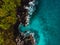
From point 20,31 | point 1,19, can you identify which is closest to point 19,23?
point 20,31

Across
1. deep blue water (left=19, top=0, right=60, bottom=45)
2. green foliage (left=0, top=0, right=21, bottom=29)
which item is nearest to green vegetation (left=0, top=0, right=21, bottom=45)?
green foliage (left=0, top=0, right=21, bottom=29)

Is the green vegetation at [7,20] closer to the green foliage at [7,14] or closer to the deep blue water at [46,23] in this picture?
the green foliage at [7,14]

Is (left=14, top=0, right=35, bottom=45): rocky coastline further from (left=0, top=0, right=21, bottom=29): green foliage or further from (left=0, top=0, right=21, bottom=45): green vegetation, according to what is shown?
(left=0, top=0, right=21, bottom=29): green foliage

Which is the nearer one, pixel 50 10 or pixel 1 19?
pixel 1 19

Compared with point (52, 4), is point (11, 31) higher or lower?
lower

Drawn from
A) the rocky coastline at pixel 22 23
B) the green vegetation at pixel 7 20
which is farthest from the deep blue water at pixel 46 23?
the green vegetation at pixel 7 20

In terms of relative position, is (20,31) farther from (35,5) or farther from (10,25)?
(35,5)

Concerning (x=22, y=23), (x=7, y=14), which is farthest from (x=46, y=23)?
(x=7, y=14)

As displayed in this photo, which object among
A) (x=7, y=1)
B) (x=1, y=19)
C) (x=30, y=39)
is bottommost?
(x=30, y=39)
